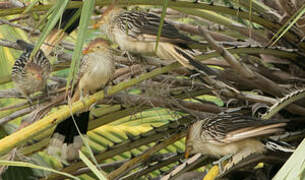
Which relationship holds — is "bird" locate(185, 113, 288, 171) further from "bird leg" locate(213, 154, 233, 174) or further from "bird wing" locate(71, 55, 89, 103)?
"bird wing" locate(71, 55, 89, 103)

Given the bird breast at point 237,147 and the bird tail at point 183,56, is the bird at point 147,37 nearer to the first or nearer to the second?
the bird tail at point 183,56

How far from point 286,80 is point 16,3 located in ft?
4.11

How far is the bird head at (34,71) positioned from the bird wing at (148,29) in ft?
1.29

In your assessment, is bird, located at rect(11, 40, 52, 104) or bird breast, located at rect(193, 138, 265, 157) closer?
bird breast, located at rect(193, 138, 265, 157)

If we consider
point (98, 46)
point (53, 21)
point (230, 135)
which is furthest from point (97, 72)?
point (53, 21)

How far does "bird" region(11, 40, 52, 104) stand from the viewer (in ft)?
7.43

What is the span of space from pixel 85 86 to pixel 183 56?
413 millimetres

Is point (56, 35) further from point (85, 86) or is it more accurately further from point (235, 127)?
point (235, 127)

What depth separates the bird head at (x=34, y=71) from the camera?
2.26 m

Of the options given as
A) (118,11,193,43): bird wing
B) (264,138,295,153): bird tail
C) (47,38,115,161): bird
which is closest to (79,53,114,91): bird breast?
(47,38,115,161): bird

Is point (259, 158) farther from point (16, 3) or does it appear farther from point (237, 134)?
point (16, 3)

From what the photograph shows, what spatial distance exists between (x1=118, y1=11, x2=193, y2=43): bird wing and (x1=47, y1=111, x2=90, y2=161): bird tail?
1.26 ft

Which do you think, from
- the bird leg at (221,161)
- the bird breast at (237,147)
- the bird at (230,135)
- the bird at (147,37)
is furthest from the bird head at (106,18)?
the bird leg at (221,161)

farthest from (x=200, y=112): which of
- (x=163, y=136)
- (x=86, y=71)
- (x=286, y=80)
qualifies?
(x=86, y=71)
